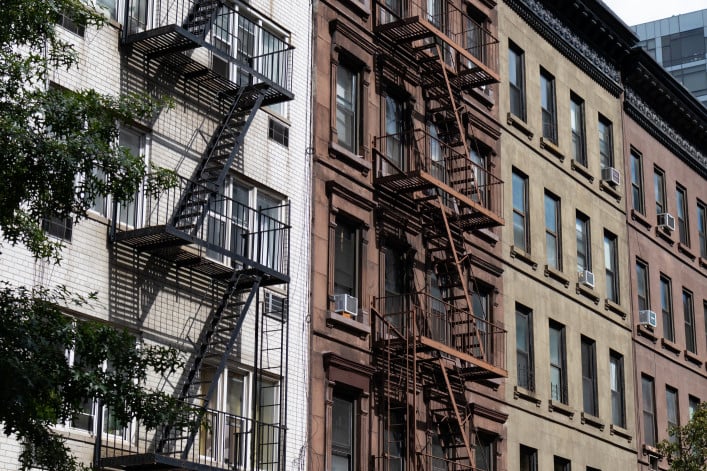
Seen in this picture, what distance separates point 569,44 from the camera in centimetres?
4225

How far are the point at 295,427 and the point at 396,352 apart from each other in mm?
3762

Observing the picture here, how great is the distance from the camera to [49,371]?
51.7 ft

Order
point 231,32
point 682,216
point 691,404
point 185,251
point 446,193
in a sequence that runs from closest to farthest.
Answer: point 185,251, point 231,32, point 446,193, point 691,404, point 682,216

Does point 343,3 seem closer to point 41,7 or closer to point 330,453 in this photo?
point 330,453

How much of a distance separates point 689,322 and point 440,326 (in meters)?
17.2

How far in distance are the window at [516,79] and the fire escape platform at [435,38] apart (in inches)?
137

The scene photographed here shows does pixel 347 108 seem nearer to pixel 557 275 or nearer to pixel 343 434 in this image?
pixel 343 434

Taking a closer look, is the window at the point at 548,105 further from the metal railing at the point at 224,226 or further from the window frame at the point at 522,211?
the metal railing at the point at 224,226

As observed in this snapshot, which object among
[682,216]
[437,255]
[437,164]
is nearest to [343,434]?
[437,255]

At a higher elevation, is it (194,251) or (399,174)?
(399,174)

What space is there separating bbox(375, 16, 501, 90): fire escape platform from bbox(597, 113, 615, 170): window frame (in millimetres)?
8914

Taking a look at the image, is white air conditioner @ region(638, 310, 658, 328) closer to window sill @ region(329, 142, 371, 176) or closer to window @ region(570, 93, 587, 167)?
window @ region(570, 93, 587, 167)

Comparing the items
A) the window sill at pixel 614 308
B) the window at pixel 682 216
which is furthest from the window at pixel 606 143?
the window at pixel 682 216

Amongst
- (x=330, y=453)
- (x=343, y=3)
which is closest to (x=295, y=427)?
(x=330, y=453)
